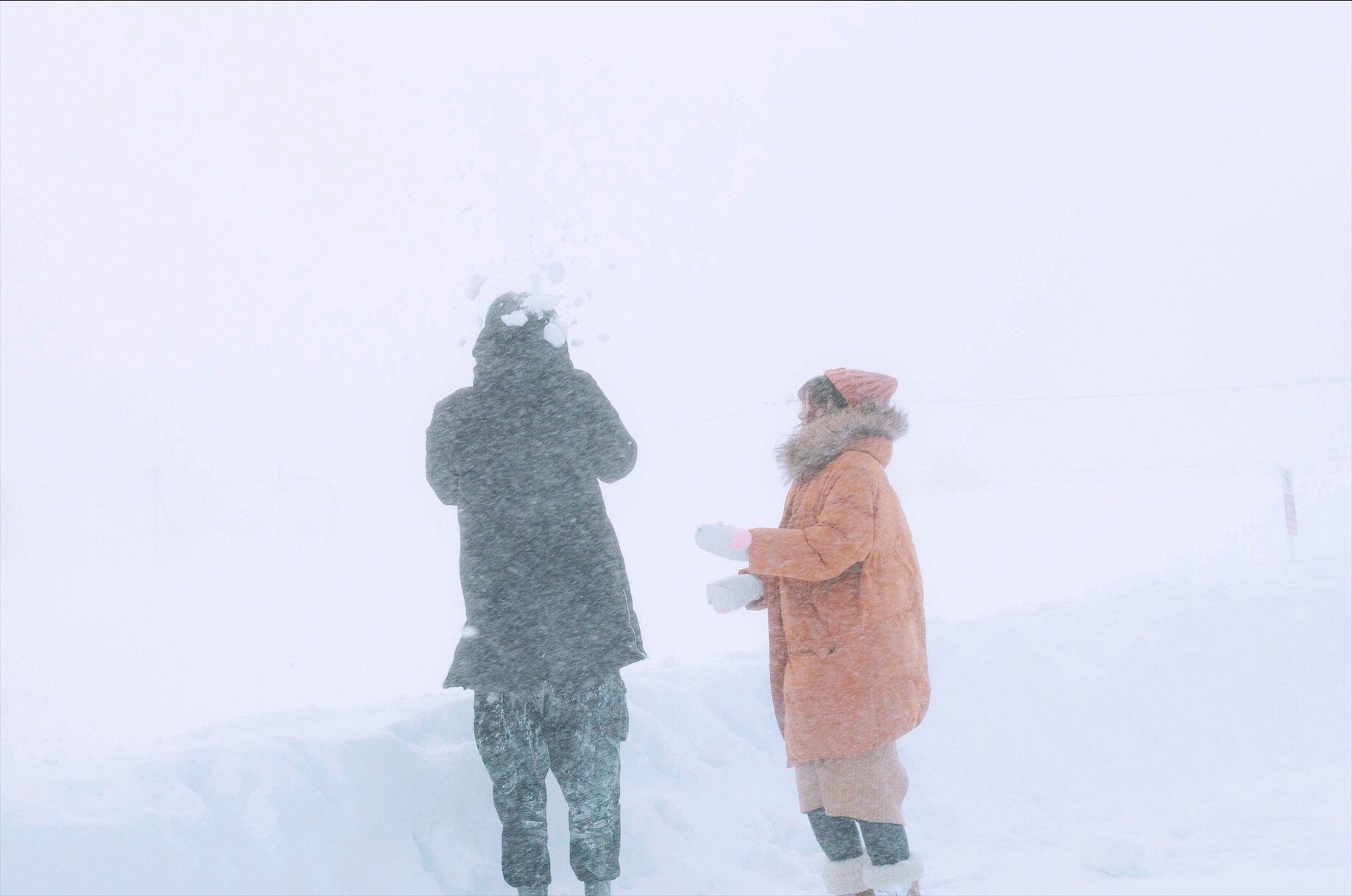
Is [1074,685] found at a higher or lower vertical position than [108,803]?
lower

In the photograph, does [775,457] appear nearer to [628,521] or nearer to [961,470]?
[628,521]

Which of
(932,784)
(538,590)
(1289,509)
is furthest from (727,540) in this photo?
(1289,509)

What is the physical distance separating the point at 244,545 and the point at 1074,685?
53.2 ft

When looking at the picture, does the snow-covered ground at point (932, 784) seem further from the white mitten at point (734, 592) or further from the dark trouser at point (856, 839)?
the white mitten at point (734, 592)

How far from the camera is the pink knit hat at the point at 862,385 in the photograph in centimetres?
277

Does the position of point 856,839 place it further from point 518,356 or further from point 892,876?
point 518,356

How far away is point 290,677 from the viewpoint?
733cm

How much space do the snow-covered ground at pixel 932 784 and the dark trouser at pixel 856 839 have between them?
0.88 meters

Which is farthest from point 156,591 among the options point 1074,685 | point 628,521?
point 1074,685

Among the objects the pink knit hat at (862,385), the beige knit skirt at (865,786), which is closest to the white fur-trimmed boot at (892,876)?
the beige knit skirt at (865,786)

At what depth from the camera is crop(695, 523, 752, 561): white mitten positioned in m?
2.54

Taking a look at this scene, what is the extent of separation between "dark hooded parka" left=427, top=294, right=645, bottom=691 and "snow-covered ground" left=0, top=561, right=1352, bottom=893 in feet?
3.16

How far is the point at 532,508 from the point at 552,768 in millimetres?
773

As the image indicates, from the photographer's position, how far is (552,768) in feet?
8.91
